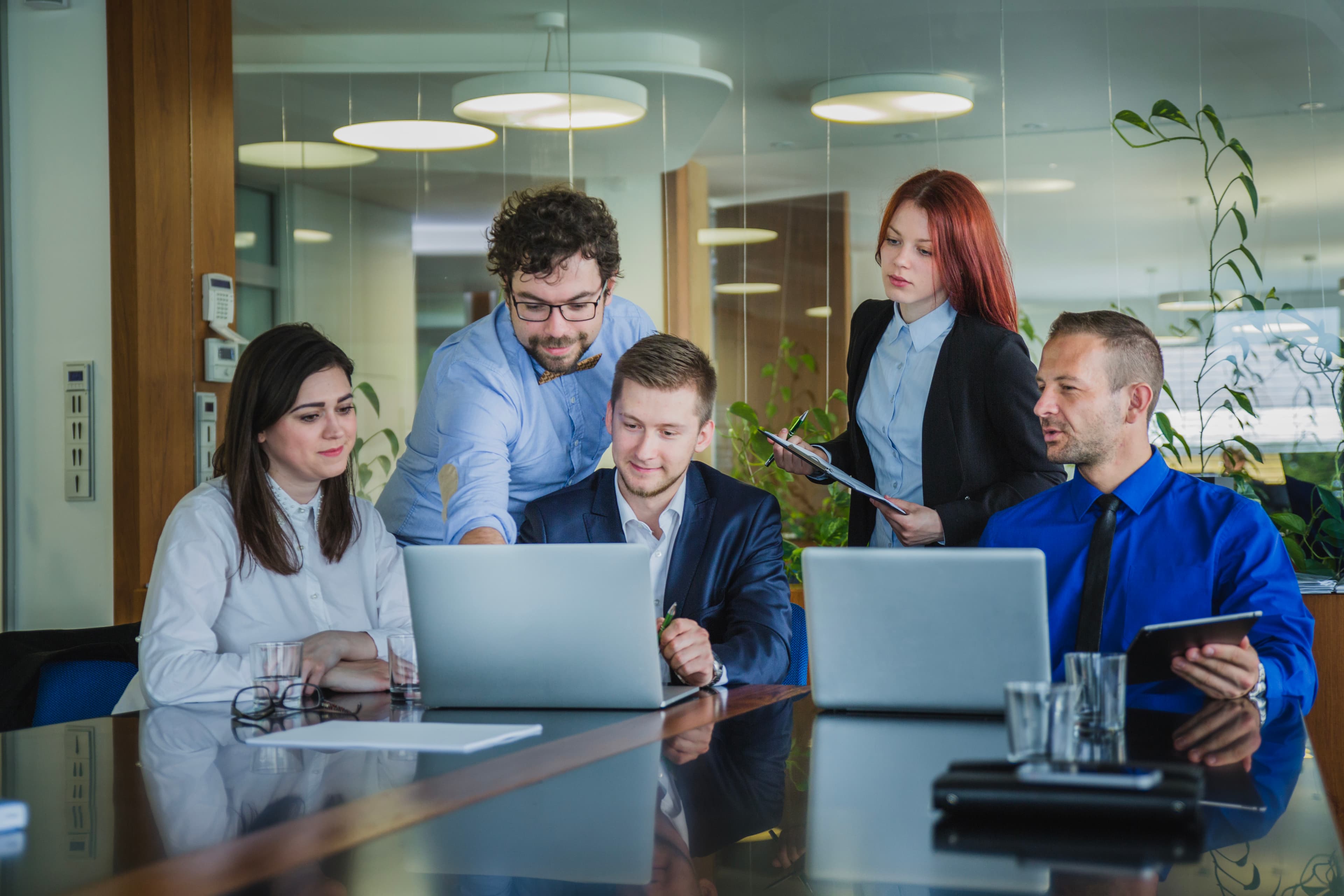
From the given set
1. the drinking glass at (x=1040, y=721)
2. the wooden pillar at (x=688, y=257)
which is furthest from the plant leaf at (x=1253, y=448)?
the drinking glass at (x=1040, y=721)

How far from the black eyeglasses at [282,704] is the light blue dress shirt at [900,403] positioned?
1.29 m

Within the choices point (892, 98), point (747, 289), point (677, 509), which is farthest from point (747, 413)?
point (677, 509)

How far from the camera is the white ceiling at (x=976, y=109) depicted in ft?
13.6

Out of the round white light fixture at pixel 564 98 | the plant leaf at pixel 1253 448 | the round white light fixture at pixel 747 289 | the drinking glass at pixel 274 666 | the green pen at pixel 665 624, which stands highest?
the round white light fixture at pixel 564 98

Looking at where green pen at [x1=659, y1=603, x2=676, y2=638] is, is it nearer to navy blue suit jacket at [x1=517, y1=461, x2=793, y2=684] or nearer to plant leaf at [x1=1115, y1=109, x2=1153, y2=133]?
navy blue suit jacket at [x1=517, y1=461, x2=793, y2=684]

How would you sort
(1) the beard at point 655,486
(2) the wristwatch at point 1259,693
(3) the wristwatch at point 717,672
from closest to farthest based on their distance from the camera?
1. (2) the wristwatch at point 1259,693
2. (3) the wristwatch at point 717,672
3. (1) the beard at point 655,486

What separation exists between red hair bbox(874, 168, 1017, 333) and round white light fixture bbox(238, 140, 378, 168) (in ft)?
8.97

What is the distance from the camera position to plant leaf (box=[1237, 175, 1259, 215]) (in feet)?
13.5

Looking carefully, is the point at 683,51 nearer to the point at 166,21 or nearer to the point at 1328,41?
the point at 166,21

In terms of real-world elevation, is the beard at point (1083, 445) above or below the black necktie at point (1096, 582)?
above

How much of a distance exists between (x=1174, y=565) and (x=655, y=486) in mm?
950

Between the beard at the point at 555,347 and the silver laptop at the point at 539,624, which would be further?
the beard at the point at 555,347

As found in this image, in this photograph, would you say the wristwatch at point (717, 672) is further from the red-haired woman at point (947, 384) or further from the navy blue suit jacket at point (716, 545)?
the red-haired woman at point (947, 384)

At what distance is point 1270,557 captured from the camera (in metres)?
2.04
